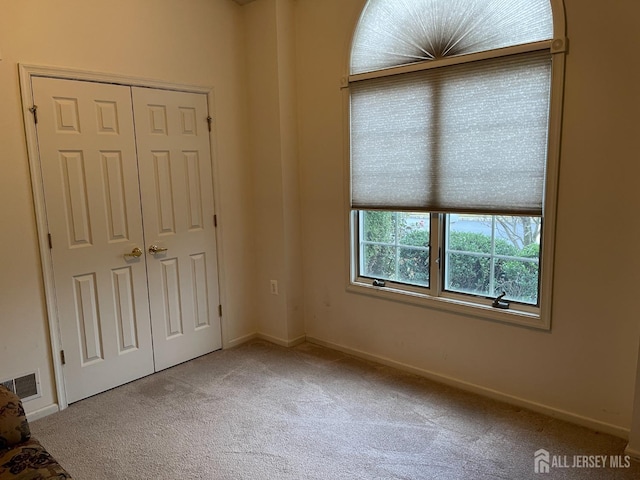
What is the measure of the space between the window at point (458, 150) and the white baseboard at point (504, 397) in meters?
0.50

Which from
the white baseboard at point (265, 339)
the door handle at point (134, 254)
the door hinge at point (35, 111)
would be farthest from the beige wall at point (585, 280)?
the door hinge at point (35, 111)

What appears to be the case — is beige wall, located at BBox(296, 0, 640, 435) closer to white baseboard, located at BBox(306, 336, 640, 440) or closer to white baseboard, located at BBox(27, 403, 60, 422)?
white baseboard, located at BBox(306, 336, 640, 440)

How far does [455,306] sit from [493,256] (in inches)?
16.1

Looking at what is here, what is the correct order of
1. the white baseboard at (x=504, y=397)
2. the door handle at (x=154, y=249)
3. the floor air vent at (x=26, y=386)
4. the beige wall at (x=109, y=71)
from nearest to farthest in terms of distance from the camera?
the white baseboard at (x=504, y=397)
the beige wall at (x=109, y=71)
the floor air vent at (x=26, y=386)
the door handle at (x=154, y=249)

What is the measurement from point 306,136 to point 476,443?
2.45 meters

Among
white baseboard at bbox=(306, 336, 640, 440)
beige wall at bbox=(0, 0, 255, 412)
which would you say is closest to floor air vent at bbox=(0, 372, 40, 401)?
beige wall at bbox=(0, 0, 255, 412)

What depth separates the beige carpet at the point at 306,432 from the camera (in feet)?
7.30

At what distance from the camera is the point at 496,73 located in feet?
8.45

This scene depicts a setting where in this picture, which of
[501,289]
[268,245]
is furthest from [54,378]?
[501,289]

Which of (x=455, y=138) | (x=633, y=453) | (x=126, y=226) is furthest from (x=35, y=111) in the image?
(x=633, y=453)

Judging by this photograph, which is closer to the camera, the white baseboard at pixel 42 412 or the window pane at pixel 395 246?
the white baseboard at pixel 42 412

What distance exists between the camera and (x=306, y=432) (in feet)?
8.35

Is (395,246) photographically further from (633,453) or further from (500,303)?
(633,453)

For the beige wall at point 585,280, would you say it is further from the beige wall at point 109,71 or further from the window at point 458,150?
the beige wall at point 109,71
